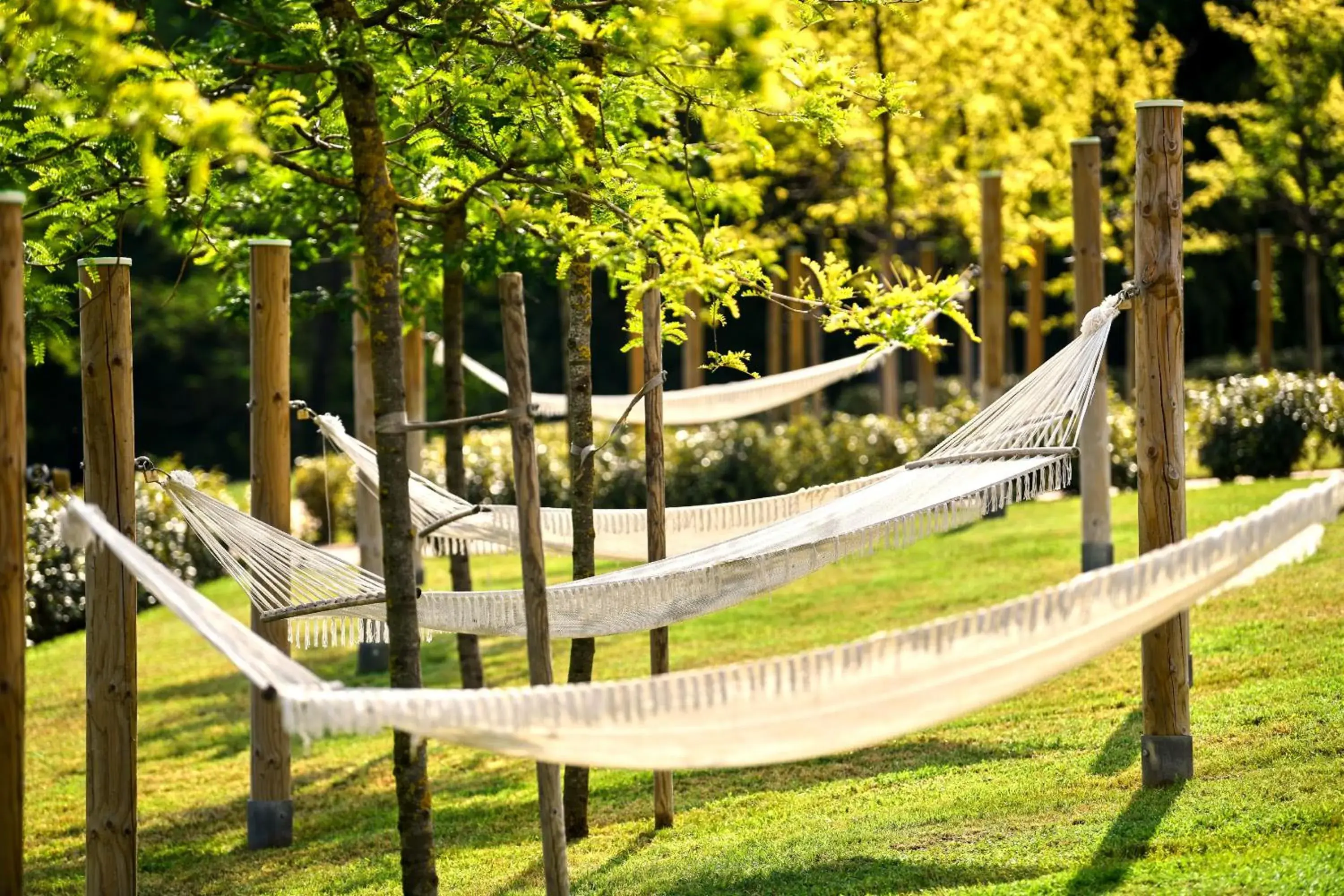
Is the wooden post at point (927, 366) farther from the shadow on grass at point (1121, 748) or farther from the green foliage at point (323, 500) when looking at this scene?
the shadow on grass at point (1121, 748)

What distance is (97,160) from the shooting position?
140 inches

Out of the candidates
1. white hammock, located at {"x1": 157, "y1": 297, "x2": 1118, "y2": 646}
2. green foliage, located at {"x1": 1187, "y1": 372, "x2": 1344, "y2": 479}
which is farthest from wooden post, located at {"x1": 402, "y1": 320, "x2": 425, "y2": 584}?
green foliage, located at {"x1": 1187, "y1": 372, "x2": 1344, "y2": 479}

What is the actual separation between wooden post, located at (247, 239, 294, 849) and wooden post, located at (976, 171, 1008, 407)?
16.0 ft

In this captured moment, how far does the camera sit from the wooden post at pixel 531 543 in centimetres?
305

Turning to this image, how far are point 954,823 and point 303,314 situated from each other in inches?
128

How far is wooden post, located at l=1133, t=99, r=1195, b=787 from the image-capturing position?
12.5ft

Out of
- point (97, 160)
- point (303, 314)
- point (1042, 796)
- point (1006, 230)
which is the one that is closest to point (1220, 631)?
point (1042, 796)

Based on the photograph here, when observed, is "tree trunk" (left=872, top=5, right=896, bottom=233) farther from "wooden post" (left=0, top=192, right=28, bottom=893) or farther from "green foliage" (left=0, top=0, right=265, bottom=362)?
"wooden post" (left=0, top=192, right=28, bottom=893)

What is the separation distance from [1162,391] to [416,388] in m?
4.44

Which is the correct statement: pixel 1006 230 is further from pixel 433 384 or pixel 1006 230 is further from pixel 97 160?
pixel 433 384

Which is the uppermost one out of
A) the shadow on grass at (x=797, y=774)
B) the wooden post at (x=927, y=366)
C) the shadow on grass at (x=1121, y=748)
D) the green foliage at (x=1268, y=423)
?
the wooden post at (x=927, y=366)

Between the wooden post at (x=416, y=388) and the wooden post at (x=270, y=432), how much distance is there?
2.27m

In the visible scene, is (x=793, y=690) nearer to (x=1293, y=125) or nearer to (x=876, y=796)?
(x=876, y=796)

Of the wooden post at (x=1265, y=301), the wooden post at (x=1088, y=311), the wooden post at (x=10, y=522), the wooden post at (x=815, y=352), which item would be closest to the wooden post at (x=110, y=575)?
the wooden post at (x=10, y=522)
